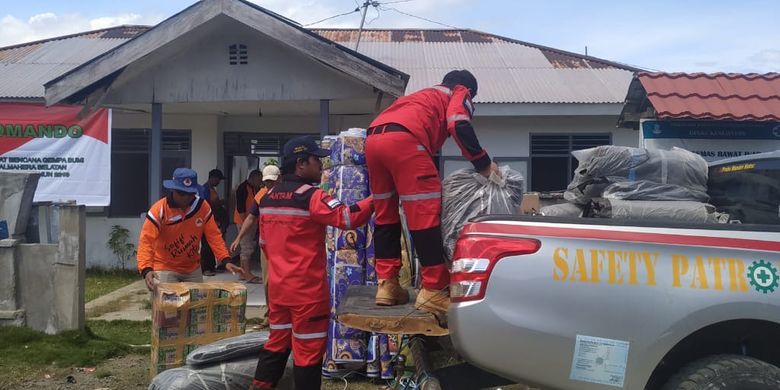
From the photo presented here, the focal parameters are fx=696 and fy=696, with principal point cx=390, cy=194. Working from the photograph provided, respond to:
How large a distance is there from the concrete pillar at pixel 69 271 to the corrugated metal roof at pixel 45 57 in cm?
548

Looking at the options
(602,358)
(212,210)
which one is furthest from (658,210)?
(212,210)

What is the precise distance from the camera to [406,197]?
383cm

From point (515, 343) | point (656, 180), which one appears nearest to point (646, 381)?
point (515, 343)

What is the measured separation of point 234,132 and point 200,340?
7.98 m

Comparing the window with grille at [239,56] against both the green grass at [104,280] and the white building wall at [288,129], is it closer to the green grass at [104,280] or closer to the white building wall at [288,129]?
the white building wall at [288,129]

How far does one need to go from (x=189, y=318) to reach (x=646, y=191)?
11.2 feet

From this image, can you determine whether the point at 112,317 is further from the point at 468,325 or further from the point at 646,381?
the point at 646,381

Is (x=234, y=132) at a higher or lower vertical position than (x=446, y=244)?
higher

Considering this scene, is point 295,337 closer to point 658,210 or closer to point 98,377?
point 658,210

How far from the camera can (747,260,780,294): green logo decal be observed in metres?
3.15

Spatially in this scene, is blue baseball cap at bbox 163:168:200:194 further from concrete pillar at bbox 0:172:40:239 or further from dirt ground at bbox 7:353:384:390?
concrete pillar at bbox 0:172:40:239

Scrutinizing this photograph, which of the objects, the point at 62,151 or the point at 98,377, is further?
the point at 62,151

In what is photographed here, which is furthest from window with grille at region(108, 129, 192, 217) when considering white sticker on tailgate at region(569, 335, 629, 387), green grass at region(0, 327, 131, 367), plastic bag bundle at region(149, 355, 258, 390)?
white sticker on tailgate at region(569, 335, 629, 387)

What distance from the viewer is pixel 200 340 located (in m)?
5.41
